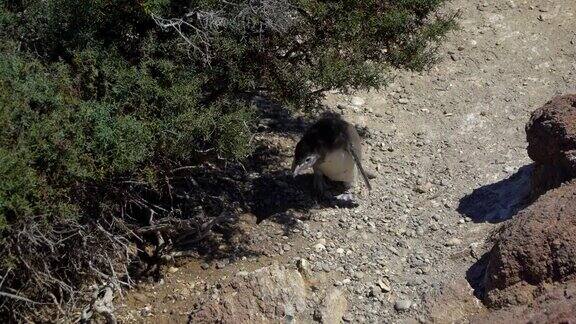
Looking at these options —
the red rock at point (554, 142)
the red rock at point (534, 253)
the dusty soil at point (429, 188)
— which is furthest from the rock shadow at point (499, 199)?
the red rock at point (534, 253)

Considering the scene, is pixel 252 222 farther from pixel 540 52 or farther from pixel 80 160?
pixel 540 52

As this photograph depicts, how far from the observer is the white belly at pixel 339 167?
9.59 m

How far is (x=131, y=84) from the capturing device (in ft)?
25.5

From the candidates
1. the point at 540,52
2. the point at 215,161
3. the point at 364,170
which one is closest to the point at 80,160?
the point at 215,161

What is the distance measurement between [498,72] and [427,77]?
38.4 inches

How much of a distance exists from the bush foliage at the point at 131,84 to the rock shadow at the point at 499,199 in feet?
5.72

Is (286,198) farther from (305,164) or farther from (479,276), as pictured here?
(479,276)

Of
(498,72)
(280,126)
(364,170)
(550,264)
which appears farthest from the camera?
(498,72)

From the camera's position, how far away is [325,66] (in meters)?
8.35

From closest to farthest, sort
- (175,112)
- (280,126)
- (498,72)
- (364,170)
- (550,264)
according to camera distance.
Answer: (550,264), (175,112), (364,170), (280,126), (498,72)

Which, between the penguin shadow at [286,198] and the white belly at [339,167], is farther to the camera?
the white belly at [339,167]

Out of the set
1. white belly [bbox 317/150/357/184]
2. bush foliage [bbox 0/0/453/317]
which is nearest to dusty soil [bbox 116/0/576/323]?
white belly [bbox 317/150/357/184]

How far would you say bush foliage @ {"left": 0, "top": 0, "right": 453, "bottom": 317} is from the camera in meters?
7.10

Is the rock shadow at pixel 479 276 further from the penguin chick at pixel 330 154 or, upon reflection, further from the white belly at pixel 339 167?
the white belly at pixel 339 167
